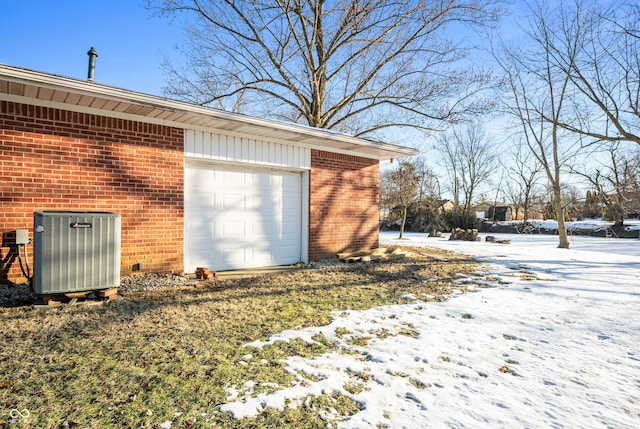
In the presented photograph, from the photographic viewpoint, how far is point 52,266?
403 centimetres

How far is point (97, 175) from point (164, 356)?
3779 mm

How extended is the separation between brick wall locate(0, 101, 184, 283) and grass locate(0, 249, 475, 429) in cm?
126

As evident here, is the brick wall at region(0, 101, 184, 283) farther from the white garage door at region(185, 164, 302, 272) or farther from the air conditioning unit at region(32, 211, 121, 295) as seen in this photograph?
the air conditioning unit at region(32, 211, 121, 295)

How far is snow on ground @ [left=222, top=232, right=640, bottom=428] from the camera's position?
7.26 feet

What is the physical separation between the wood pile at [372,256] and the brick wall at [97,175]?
12.3 feet

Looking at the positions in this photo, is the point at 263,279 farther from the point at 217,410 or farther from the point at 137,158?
the point at 217,410

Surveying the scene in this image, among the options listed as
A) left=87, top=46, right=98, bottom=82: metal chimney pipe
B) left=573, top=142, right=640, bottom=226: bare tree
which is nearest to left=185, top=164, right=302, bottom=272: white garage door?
left=87, top=46, right=98, bottom=82: metal chimney pipe

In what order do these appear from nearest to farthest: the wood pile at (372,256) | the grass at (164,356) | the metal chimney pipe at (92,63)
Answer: the grass at (164,356) < the metal chimney pipe at (92,63) < the wood pile at (372,256)

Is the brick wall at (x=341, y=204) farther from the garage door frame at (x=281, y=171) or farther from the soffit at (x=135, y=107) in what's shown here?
the soffit at (x=135, y=107)

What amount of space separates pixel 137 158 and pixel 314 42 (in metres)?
9.78

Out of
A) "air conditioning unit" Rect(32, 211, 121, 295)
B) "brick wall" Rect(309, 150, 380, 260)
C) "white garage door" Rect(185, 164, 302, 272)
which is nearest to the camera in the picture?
"air conditioning unit" Rect(32, 211, 121, 295)

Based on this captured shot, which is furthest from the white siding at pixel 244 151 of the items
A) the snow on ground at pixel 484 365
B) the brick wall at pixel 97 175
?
the snow on ground at pixel 484 365

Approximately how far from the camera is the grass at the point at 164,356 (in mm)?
2121

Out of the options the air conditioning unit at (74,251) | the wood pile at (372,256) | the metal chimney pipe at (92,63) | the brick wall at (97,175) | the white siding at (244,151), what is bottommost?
the wood pile at (372,256)
